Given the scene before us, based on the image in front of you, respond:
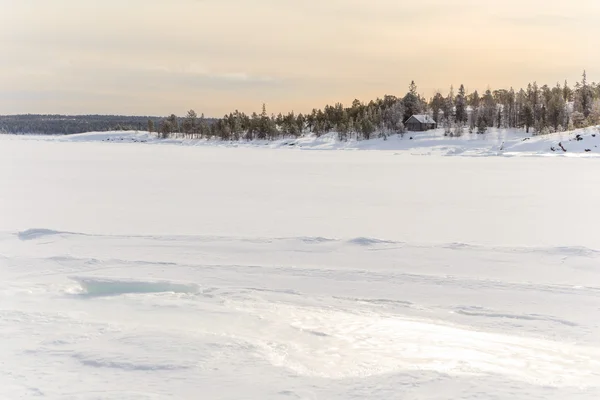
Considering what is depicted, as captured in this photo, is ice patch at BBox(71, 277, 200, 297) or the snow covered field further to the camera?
ice patch at BBox(71, 277, 200, 297)

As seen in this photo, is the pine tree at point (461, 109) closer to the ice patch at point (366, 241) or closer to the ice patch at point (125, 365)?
the ice patch at point (366, 241)

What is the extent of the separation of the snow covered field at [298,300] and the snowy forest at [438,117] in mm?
71362

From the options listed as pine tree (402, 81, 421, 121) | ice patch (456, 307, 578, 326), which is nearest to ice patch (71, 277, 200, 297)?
ice patch (456, 307, 578, 326)

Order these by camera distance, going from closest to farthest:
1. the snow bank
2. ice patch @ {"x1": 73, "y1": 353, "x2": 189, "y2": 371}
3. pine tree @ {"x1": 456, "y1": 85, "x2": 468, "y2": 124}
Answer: ice patch @ {"x1": 73, "y1": 353, "x2": 189, "y2": 371}, the snow bank, pine tree @ {"x1": 456, "y1": 85, "x2": 468, "y2": 124}

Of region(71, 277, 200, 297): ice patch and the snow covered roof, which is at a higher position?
the snow covered roof

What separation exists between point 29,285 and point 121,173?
22.4 metres

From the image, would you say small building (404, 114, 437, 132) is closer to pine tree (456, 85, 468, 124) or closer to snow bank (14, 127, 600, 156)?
snow bank (14, 127, 600, 156)

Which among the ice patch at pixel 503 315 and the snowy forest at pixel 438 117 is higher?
the snowy forest at pixel 438 117

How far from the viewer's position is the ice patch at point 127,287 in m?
9.34

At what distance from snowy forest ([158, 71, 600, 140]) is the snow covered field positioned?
71.4 metres

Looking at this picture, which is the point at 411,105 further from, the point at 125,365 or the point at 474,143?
the point at 125,365

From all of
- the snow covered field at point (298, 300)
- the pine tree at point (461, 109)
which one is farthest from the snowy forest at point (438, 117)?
the snow covered field at point (298, 300)

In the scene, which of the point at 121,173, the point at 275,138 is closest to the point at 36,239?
the point at 121,173

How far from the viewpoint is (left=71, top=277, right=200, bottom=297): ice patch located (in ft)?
30.6
